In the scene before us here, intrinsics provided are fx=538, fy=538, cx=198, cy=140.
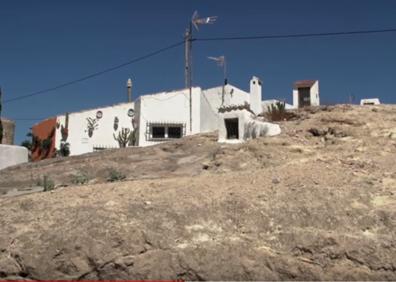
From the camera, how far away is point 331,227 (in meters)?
9.21

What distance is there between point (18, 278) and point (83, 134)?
21745mm

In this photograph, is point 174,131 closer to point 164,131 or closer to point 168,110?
point 164,131

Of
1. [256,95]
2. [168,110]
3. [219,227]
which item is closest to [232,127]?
[256,95]

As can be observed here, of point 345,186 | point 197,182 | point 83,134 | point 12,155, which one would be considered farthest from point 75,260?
point 83,134

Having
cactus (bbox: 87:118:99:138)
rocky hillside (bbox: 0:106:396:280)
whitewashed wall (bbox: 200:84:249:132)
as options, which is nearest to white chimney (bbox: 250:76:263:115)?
whitewashed wall (bbox: 200:84:249:132)

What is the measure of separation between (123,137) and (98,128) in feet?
5.15

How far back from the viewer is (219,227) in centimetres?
914

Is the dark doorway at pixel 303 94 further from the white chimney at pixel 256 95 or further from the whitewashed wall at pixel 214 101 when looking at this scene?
the white chimney at pixel 256 95

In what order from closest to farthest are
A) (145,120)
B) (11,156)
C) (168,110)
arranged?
(11,156) → (145,120) → (168,110)

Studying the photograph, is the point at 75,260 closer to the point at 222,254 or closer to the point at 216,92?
the point at 222,254

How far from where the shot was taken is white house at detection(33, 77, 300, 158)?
28.7 metres

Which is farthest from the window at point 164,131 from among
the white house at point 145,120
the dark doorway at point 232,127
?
the dark doorway at point 232,127

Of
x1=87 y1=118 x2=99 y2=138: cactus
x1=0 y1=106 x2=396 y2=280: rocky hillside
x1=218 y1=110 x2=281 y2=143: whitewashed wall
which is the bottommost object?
x1=0 y1=106 x2=396 y2=280: rocky hillside

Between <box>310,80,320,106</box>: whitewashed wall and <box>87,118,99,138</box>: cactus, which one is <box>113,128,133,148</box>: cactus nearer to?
<box>87,118,99,138</box>: cactus
